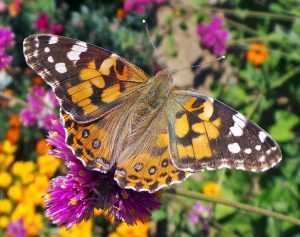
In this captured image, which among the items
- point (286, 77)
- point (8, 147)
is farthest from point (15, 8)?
point (286, 77)

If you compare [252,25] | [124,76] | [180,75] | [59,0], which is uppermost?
[124,76]

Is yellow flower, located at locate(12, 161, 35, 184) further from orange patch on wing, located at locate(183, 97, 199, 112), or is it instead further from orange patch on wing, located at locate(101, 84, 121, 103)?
orange patch on wing, located at locate(183, 97, 199, 112)

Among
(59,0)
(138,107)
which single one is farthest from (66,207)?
(59,0)

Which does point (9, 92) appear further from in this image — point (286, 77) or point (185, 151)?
point (185, 151)

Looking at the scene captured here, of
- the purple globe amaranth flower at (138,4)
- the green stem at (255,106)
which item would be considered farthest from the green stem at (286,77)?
the purple globe amaranth flower at (138,4)

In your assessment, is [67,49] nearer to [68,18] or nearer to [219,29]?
[219,29]

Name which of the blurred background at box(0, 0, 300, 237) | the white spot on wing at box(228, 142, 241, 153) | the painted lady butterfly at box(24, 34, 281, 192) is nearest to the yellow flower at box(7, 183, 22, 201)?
the blurred background at box(0, 0, 300, 237)

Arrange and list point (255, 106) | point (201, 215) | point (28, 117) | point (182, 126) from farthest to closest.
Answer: point (28, 117), point (255, 106), point (201, 215), point (182, 126)
